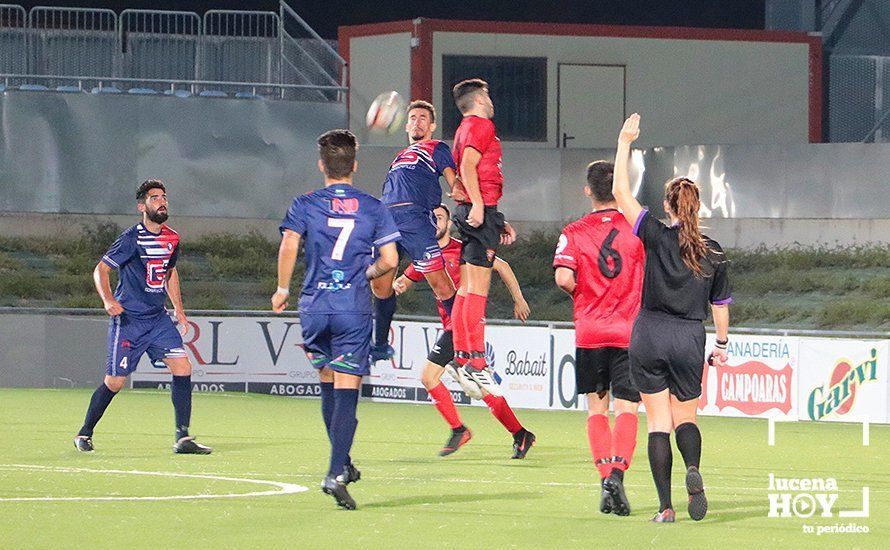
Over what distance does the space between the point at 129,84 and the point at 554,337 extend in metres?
13.2

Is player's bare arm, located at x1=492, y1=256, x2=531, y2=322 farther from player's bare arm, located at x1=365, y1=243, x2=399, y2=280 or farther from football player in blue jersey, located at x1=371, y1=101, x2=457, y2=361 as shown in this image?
player's bare arm, located at x1=365, y1=243, x2=399, y2=280

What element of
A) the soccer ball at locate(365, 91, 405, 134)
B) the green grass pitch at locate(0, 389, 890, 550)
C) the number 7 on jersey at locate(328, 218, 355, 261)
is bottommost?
the green grass pitch at locate(0, 389, 890, 550)

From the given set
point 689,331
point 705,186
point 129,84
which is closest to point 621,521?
point 689,331

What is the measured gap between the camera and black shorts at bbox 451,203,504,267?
13.5 metres

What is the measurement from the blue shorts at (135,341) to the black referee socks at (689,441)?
19.2 feet

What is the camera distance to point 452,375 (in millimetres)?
13383

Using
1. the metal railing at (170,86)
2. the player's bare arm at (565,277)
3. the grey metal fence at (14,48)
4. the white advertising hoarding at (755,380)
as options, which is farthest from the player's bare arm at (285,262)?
the grey metal fence at (14,48)

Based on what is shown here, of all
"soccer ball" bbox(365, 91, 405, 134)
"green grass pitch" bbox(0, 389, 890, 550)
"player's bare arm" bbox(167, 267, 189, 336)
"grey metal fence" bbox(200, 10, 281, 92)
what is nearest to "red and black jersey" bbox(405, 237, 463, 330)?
"green grass pitch" bbox(0, 389, 890, 550)

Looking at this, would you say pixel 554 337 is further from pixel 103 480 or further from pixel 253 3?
pixel 253 3

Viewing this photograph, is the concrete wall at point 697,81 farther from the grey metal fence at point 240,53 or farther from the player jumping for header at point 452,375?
the player jumping for header at point 452,375

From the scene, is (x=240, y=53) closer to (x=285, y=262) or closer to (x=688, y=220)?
(x=285, y=262)

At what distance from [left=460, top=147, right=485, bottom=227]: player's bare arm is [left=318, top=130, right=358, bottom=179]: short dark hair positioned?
10.8ft

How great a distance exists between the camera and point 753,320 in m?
26.2

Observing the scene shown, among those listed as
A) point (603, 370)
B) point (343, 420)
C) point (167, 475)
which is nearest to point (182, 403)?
point (167, 475)
